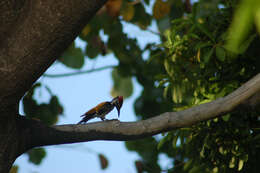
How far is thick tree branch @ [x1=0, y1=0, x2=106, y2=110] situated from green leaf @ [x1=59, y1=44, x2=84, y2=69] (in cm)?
216

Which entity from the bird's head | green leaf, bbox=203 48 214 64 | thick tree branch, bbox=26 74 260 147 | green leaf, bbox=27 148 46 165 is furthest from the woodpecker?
green leaf, bbox=27 148 46 165

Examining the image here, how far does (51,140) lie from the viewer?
1229 millimetres

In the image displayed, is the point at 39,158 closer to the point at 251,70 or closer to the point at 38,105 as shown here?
the point at 38,105

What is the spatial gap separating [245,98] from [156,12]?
124 centimetres

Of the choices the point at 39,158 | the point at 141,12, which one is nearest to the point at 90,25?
the point at 141,12

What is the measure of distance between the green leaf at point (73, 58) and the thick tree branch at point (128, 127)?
2.02 metres

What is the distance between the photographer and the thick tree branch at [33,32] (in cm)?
101

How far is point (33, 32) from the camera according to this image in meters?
1.03

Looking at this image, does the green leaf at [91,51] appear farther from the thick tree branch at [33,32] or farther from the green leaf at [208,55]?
the thick tree branch at [33,32]

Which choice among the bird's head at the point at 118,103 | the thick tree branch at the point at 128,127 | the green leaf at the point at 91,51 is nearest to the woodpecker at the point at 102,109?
the bird's head at the point at 118,103

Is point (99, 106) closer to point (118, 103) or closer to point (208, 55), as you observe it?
point (118, 103)

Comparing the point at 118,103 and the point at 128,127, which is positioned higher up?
the point at 118,103

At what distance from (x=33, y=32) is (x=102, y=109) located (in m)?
0.75

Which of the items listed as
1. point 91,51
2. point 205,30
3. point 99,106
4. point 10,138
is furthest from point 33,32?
point 91,51
